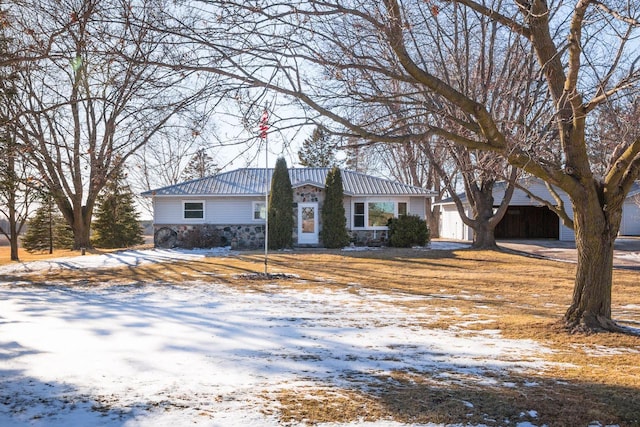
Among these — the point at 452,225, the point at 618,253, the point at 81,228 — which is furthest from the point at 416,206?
the point at 81,228

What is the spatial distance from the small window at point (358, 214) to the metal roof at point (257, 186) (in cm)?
75

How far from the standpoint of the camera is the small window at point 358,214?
88.2ft

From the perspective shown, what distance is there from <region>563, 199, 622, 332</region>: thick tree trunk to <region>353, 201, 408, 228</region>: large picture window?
63.1 ft

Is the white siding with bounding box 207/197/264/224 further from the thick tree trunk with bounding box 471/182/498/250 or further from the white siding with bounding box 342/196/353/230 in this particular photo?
the thick tree trunk with bounding box 471/182/498/250

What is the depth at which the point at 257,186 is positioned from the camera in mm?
27422

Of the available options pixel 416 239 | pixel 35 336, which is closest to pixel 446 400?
pixel 35 336

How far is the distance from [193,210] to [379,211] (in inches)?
341

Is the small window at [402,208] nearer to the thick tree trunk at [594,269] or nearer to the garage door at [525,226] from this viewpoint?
the garage door at [525,226]

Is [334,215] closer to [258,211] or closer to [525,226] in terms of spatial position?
[258,211]

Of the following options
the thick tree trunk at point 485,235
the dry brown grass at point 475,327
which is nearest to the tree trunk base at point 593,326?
the dry brown grass at point 475,327

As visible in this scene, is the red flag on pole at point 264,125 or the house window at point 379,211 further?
the house window at point 379,211

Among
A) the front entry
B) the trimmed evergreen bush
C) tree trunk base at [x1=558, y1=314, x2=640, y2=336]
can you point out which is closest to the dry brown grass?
tree trunk base at [x1=558, y1=314, x2=640, y2=336]

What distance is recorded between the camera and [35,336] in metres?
6.91

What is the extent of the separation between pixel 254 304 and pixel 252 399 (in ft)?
18.6
